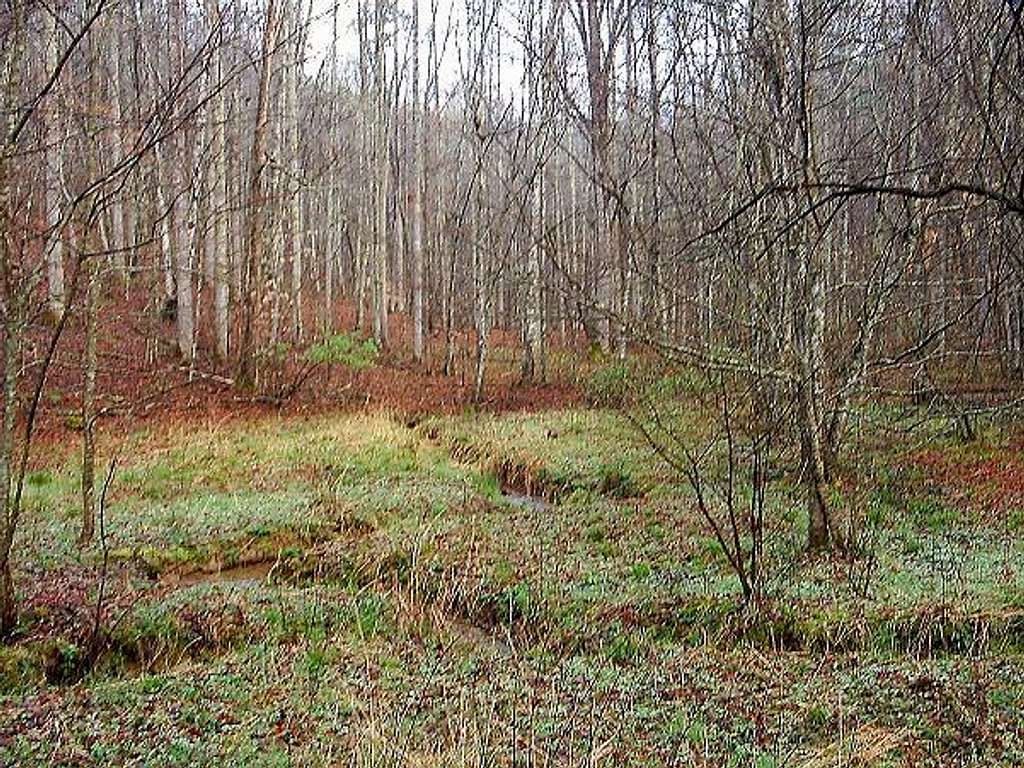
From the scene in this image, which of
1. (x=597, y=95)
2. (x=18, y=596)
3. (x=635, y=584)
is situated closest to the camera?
(x=18, y=596)

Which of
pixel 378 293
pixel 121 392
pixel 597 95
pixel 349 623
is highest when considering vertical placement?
pixel 597 95

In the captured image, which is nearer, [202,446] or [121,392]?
[202,446]

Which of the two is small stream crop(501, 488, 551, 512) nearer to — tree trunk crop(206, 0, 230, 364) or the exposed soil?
the exposed soil

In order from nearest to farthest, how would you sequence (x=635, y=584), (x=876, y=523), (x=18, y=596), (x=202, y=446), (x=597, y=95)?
(x=18, y=596), (x=635, y=584), (x=876, y=523), (x=202, y=446), (x=597, y=95)

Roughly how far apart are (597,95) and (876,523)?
15773mm

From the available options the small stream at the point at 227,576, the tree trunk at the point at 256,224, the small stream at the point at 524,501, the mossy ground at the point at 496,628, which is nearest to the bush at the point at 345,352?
the tree trunk at the point at 256,224

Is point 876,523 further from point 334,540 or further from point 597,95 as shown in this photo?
point 597,95

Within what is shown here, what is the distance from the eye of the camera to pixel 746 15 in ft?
27.9

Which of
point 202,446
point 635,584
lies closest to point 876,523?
point 635,584

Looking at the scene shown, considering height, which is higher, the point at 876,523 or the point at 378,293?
the point at 378,293

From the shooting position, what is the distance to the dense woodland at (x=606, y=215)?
625cm

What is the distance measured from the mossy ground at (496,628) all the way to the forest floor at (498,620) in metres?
0.02

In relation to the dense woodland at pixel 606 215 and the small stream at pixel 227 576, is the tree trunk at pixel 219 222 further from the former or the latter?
the small stream at pixel 227 576

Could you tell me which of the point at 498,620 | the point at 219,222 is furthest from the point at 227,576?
the point at 219,222
